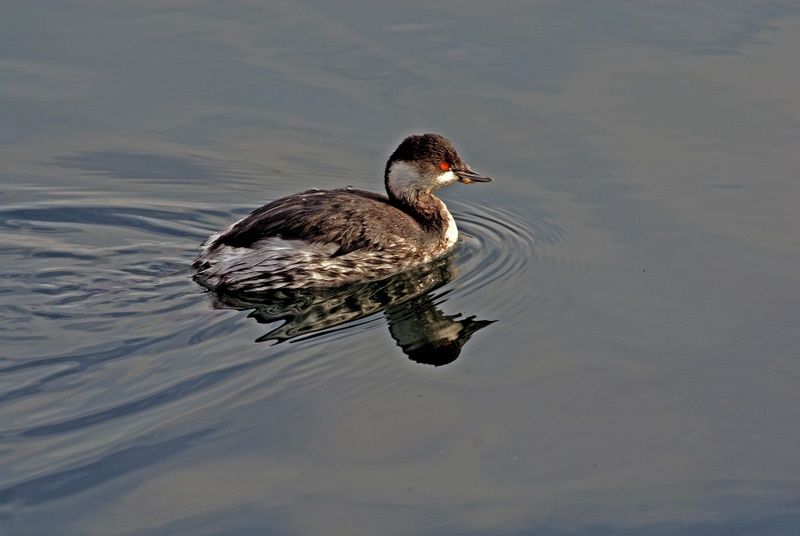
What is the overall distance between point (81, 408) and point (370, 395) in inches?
63.8

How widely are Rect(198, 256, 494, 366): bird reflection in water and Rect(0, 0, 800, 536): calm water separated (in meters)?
0.03

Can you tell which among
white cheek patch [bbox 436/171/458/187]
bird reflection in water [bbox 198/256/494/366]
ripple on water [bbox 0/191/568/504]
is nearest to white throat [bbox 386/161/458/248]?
white cheek patch [bbox 436/171/458/187]

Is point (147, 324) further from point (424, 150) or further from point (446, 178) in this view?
point (446, 178)

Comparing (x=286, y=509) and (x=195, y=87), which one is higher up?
(x=195, y=87)

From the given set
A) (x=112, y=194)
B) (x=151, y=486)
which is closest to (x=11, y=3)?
(x=112, y=194)

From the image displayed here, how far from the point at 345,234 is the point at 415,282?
0.62m

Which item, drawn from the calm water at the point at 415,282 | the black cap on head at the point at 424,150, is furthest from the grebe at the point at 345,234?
the calm water at the point at 415,282

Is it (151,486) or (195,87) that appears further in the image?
(195,87)

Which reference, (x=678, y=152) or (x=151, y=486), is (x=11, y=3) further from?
(x=151, y=486)

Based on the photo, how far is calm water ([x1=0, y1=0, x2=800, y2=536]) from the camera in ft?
21.3

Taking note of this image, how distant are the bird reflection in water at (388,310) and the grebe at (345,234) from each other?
0.33 ft

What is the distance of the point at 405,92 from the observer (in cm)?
1158

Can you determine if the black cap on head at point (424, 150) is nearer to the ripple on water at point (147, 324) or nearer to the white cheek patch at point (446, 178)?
the white cheek patch at point (446, 178)

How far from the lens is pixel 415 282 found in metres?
9.34
